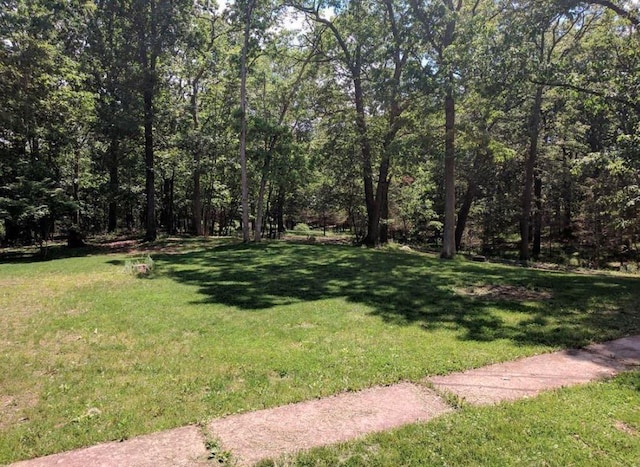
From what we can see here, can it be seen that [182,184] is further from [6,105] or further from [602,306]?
[602,306]

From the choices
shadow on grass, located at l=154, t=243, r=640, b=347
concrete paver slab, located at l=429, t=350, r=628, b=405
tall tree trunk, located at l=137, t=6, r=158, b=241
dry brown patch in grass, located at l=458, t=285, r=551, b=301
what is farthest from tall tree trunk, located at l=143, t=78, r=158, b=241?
concrete paver slab, located at l=429, t=350, r=628, b=405

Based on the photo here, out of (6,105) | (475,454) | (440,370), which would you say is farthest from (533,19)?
(6,105)

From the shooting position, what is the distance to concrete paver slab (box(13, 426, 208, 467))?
10.6 feet

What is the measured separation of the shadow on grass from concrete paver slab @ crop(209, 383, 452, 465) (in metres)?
2.45

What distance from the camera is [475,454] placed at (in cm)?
321

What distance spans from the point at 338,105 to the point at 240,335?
16.9m

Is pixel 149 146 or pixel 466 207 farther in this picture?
pixel 466 207

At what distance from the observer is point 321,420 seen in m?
3.83

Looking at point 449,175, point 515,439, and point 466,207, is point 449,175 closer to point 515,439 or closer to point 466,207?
point 466,207

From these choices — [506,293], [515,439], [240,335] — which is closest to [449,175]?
[506,293]

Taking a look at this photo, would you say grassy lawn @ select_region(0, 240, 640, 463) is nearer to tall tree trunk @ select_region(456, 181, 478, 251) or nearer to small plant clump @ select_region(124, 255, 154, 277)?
small plant clump @ select_region(124, 255, 154, 277)

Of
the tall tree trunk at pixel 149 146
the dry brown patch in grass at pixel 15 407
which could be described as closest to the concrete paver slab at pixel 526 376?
the dry brown patch in grass at pixel 15 407

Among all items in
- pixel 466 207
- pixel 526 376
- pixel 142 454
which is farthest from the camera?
pixel 466 207

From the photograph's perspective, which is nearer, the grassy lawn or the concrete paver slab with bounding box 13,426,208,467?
the concrete paver slab with bounding box 13,426,208,467
